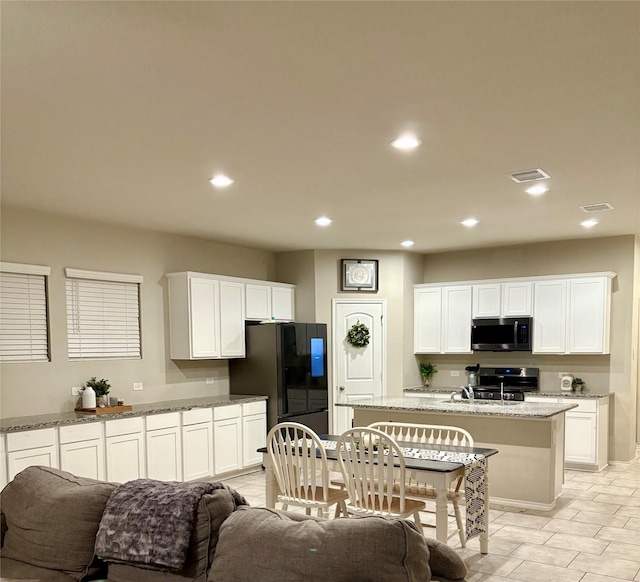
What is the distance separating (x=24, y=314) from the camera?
5324 mm

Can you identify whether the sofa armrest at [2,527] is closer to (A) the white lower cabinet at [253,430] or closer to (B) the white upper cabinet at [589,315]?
(A) the white lower cabinet at [253,430]

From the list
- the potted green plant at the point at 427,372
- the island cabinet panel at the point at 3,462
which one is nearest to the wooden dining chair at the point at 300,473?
the island cabinet panel at the point at 3,462

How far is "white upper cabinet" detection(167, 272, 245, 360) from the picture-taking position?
6.61 m

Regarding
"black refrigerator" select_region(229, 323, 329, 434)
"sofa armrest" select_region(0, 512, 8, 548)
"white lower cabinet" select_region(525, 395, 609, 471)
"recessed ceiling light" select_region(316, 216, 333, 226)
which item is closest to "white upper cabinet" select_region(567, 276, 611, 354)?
"white lower cabinet" select_region(525, 395, 609, 471)

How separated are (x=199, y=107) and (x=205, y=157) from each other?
85 cm

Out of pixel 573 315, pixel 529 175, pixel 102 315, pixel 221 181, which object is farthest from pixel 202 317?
pixel 573 315

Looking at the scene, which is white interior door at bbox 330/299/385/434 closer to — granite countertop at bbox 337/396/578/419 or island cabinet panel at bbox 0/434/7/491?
granite countertop at bbox 337/396/578/419

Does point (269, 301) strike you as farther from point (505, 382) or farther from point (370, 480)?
point (370, 480)

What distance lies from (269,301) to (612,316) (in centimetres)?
436

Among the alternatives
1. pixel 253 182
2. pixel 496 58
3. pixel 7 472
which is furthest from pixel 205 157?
pixel 7 472

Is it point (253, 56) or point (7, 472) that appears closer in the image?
point (253, 56)

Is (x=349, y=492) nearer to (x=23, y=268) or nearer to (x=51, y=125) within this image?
(x=51, y=125)

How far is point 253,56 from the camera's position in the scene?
8.14 ft

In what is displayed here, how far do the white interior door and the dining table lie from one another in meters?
3.43
